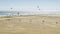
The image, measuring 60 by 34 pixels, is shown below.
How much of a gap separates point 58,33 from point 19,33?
321 centimetres

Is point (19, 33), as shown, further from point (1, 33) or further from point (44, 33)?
point (44, 33)

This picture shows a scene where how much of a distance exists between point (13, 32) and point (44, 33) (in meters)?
2.61

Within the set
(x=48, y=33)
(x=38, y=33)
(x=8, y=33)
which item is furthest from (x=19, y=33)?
(x=48, y=33)

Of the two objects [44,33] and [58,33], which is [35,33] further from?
[58,33]

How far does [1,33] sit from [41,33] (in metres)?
3.25

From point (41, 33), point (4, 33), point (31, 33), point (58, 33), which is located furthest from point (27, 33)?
point (58, 33)

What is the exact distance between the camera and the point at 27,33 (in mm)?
9492

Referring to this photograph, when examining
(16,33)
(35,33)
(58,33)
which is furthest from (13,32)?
(58,33)

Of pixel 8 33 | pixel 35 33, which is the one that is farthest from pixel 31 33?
pixel 8 33

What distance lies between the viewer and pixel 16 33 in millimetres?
9539

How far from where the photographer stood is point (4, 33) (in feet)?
31.1

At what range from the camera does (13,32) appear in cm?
980

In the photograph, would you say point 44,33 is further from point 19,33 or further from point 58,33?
point 19,33

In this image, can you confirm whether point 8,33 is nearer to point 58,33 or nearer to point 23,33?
point 23,33
